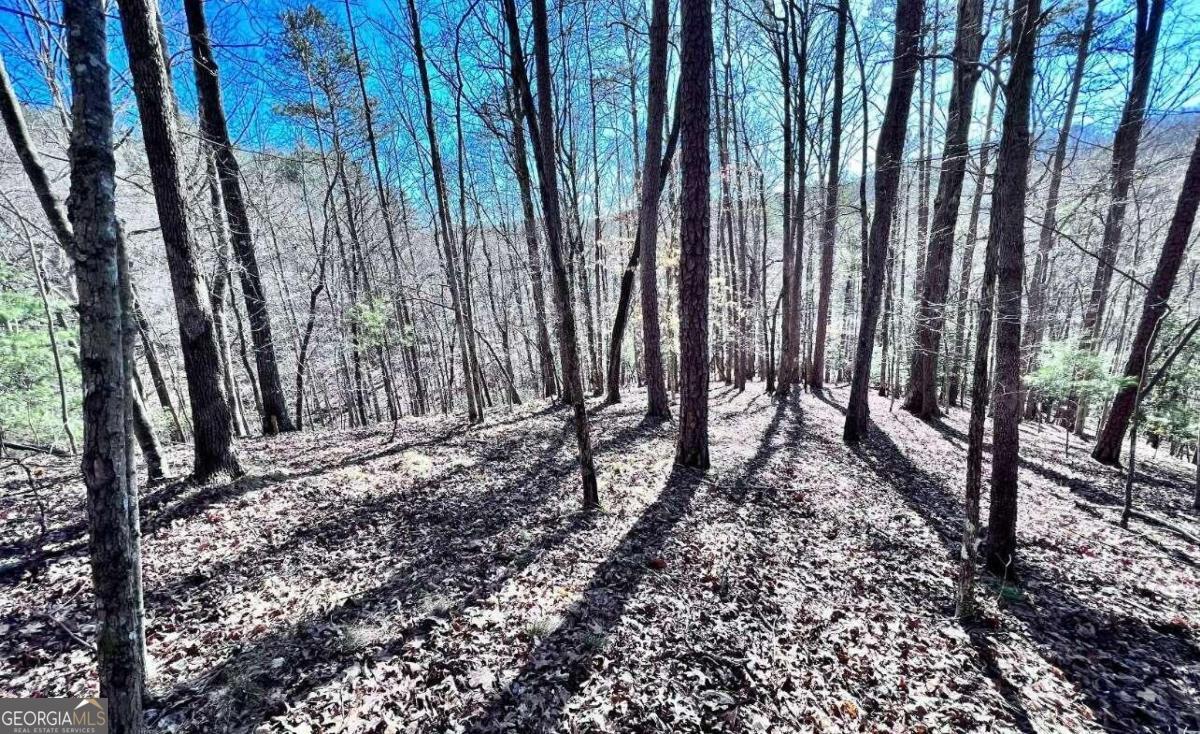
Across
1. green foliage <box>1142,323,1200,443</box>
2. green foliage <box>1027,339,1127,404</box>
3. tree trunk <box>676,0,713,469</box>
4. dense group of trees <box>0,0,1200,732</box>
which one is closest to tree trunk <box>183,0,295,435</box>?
dense group of trees <box>0,0,1200,732</box>

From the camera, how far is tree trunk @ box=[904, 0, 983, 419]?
334 inches

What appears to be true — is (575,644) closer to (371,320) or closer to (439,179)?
(439,179)

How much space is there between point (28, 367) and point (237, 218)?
4365 mm

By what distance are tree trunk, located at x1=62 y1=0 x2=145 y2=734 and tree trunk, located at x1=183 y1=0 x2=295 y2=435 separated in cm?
780

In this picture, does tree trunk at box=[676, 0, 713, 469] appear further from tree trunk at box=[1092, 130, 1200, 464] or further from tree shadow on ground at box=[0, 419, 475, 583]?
tree trunk at box=[1092, 130, 1200, 464]

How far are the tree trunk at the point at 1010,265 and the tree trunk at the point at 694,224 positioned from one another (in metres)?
3.06

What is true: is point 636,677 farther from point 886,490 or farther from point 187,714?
point 886,490

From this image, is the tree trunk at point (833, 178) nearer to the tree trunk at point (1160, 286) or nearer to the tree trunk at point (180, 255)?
the tree trunk at point (1160, 286)

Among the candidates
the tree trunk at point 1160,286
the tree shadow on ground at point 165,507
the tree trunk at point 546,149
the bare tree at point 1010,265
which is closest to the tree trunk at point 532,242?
the tree trunk at point 546,149

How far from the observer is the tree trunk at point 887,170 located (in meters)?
7.53

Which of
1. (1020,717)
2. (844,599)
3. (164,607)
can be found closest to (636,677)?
(844,599)

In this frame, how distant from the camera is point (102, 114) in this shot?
1.98 meters

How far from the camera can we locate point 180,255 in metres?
5.15

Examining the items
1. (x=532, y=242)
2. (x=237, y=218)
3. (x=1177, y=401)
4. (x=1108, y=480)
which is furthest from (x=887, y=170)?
(x=237, y=218)
